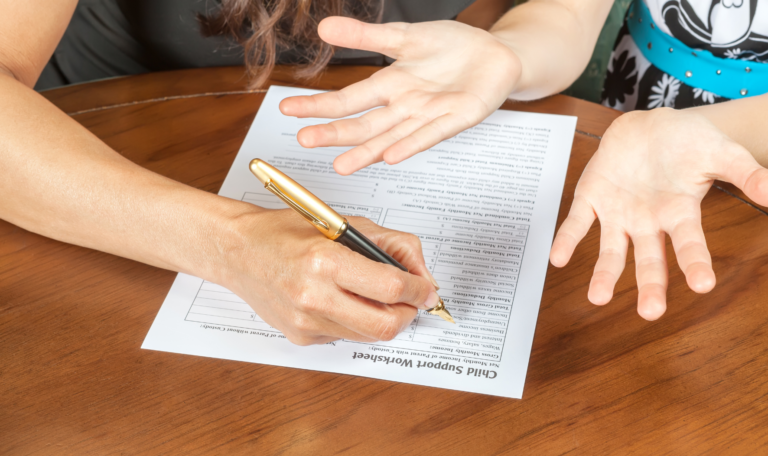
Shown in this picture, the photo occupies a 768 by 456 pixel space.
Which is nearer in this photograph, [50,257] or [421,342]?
[421,342]

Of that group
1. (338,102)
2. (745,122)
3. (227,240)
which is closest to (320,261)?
(227,240)

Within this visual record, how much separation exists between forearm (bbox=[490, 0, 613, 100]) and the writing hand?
392 millimetres

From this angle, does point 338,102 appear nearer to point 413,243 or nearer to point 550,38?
point 413,243

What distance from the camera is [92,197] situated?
2.23 feet

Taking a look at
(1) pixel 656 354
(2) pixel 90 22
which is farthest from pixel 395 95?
(2) pixel 90 22

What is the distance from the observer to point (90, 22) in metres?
1.12

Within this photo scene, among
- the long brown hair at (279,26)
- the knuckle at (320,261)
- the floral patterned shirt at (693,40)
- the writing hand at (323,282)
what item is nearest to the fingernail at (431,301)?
the writing hand at (323,282)

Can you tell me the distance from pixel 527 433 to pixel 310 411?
0.65ft

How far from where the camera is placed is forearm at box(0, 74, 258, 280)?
25.5 inches

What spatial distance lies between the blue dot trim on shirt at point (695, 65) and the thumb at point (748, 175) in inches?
16.2

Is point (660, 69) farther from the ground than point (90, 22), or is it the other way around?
point (90, 22)

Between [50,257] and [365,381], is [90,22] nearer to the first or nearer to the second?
[50,257]

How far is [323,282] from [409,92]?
331mm

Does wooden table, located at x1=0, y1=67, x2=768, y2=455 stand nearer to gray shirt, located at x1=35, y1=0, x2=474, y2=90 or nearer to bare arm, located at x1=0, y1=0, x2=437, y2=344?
bare arm, located at x1=0, y1=0, x2=437, y2=344
